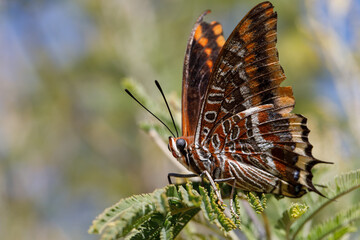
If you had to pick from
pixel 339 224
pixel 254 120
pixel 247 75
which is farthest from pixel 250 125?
pixel 339 224

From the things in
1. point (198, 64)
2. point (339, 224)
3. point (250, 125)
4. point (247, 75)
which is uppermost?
point (198, 64)

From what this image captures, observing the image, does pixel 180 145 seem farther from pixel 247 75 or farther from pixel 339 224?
pixel 339 224

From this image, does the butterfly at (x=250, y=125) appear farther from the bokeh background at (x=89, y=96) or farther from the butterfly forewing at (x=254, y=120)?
the bokeh background at (x=89, y=96)

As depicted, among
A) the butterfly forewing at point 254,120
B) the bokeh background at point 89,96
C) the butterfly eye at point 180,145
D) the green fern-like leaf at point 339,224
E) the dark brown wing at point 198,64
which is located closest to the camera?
the green fern-like leaf at point 339,224

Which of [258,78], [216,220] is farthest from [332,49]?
[216,220]

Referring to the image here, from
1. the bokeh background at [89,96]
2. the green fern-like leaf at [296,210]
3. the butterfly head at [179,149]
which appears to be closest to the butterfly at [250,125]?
the butterfly head at [179,149]

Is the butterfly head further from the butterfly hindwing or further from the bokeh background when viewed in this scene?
the bokeh background
